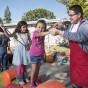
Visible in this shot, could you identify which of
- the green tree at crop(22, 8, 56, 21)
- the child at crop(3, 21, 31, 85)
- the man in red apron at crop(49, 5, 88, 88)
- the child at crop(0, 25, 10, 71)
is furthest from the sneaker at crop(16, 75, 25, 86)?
the green tree at crop(22, 8, 56, 21)

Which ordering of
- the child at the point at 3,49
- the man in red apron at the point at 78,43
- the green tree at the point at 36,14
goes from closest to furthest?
the man in red apron at the point at 78,43 → the child at the point at 3,49 → the green tree at the point at 36,14

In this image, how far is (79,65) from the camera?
14.1 feet

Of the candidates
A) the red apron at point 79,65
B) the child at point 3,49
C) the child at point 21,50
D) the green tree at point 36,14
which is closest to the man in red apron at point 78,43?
the red apron at point 79,65

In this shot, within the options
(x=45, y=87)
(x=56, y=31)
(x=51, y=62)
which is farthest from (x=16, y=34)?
(x=51, y=62)

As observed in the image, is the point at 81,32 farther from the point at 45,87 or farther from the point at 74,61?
the point at 45,87

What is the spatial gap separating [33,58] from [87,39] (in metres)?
2.39

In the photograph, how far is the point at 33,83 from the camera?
20.7 feet

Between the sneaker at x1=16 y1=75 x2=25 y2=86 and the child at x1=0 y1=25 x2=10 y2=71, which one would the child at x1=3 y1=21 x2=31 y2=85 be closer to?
the sneaker at x1=16 y1=75 x2=25 y2=86

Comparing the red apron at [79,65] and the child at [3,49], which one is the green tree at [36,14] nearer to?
the child at [3,49]

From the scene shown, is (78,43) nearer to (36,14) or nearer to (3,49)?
(3,49)

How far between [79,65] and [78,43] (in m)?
0.37

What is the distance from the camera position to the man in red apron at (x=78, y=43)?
4.09 meters

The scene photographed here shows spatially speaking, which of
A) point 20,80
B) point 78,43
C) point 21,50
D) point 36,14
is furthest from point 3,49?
point 36,14

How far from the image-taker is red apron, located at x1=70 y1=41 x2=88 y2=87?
423cm
